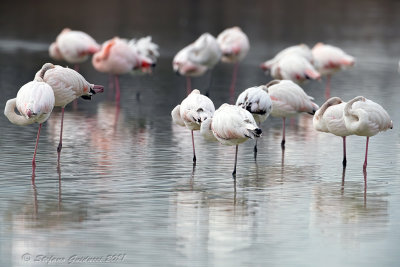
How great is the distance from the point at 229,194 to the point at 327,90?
26.7 ft

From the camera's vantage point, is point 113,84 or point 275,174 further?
point 113,84

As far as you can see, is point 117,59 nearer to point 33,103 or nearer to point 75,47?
point 75,47

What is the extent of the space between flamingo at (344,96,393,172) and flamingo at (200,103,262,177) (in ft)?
3.83

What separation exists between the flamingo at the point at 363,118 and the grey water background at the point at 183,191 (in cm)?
48

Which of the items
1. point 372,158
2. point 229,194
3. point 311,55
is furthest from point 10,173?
point 311,55

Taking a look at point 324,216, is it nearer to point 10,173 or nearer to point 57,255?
point 57,255

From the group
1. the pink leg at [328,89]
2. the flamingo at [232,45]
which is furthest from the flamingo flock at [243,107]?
the flamingo at [232,45]

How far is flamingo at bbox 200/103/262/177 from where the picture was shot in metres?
8.45

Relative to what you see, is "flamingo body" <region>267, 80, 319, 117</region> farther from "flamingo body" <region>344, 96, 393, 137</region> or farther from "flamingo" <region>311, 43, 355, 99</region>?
"flamingo" <region>311, 43, 355, 99</region>

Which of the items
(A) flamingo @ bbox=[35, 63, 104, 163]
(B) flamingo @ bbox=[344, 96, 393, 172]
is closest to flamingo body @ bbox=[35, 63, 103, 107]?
(A) flamingo @ bbox=[35, 63, 104, 163]

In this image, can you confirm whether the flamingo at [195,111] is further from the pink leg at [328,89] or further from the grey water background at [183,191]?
the pink leg at [328,89]

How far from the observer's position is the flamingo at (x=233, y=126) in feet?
27.7

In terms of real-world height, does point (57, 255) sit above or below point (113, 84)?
below

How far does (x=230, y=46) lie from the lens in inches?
650
